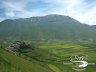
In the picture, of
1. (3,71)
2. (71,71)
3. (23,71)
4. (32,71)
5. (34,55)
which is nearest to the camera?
(3,71)

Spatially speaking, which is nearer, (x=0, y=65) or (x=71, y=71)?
(x=0, y=65)

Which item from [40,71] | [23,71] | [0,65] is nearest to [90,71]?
[40,71]

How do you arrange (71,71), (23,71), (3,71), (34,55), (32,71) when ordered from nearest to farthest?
1. (3,71)
2. (23,71)
3. (32,71)
4. (71,71)
5. (34,55)

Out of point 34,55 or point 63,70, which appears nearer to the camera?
point 63,70

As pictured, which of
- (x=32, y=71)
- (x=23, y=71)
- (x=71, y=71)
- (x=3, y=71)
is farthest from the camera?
(x=71, y=71)

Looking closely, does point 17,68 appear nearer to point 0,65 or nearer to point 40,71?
point 0,65

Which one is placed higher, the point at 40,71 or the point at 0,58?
the point at 0,58

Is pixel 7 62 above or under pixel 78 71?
above

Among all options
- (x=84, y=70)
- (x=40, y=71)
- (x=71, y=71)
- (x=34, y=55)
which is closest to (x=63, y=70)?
(x=71, y=71)

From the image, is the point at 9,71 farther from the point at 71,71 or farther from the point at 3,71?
the point at 71,71
